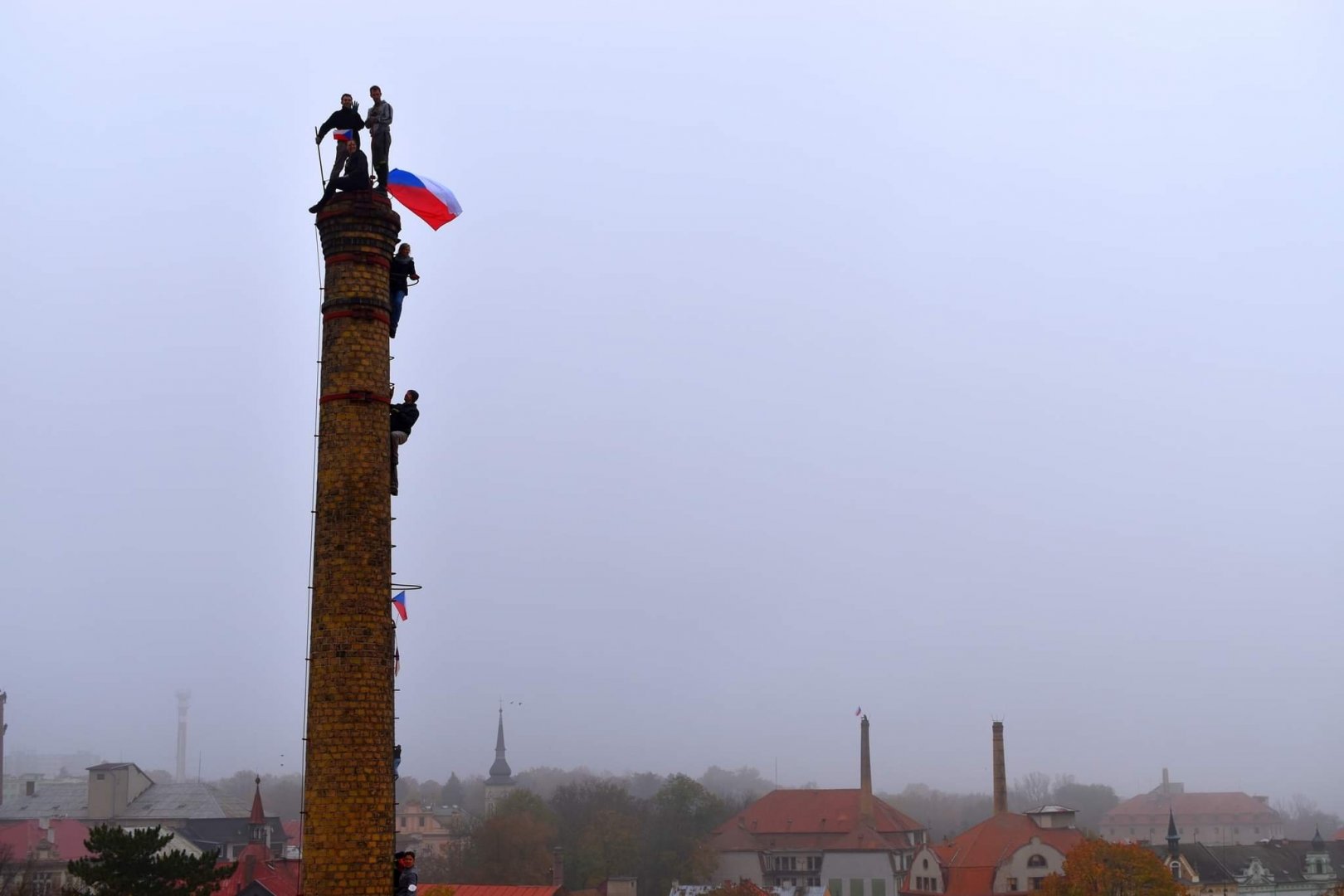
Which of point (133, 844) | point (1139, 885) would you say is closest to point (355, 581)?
point (133, 844)

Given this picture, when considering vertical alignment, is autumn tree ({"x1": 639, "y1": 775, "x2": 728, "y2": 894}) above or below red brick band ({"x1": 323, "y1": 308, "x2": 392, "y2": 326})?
below

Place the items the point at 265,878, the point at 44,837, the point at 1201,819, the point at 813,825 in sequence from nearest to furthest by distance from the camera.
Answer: the point at 265,878 → the point at 44,837 → the point at 813,825 → the point at 1201,819

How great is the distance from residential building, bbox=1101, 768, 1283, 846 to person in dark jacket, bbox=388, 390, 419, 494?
480ft

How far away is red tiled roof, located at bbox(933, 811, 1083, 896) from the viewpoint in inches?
3029

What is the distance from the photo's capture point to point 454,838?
98688 mm

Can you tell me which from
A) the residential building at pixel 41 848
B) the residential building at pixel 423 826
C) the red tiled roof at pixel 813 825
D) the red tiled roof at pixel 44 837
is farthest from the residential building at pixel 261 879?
the residential building at pixel 423 826

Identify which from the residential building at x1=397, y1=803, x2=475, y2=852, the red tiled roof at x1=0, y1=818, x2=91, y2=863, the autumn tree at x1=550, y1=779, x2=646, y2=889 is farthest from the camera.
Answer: the residential building at x1=397, y1=803, x2=475, y2=852

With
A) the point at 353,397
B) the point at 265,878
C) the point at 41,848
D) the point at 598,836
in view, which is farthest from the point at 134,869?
the point at 598,836

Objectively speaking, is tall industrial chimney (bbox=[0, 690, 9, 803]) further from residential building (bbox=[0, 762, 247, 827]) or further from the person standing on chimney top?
the person standing on chimney top

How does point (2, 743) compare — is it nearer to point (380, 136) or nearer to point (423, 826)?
point (423, 826)

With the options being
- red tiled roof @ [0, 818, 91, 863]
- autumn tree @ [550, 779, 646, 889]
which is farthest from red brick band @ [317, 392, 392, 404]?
autumn tree @ [550, 779, 646, 889]

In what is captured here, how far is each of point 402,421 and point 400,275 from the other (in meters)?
1.76

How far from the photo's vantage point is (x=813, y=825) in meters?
102

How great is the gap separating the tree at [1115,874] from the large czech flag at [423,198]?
186 feet
